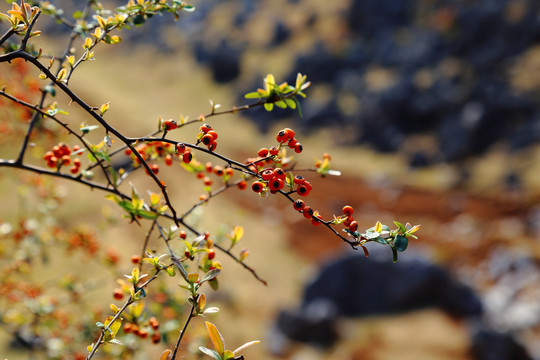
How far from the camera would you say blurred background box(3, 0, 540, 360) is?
49.8 ft

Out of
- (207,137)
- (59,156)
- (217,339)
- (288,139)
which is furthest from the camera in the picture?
(59,156)

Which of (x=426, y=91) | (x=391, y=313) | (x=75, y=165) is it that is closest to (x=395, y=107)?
(x=426, y=91)

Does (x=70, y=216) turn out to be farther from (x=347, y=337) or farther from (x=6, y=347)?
(x=347, y=337)

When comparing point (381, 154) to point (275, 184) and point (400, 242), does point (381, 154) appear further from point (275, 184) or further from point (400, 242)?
point (275, 184)

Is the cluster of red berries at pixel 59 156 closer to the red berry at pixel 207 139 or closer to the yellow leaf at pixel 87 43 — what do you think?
A: the yellow leaf at pixel 87 43

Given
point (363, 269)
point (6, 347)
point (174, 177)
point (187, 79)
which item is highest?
point (187, 79)

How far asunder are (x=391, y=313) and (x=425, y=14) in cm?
3364

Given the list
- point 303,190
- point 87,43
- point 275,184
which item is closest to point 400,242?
point 303,190

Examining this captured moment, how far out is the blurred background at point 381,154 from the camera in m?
15.2

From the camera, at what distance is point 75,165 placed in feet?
10.0

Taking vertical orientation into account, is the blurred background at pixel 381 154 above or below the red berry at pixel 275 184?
above

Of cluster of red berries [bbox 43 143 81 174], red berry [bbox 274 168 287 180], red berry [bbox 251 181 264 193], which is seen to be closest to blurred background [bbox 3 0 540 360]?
cluster of red berries [bbox 43 143 81 174]

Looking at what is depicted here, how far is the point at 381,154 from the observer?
103 feet

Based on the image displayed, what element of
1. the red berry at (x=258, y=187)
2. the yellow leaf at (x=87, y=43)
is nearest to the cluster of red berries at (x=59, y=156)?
the yellow leaf at (x=87, y=43)
